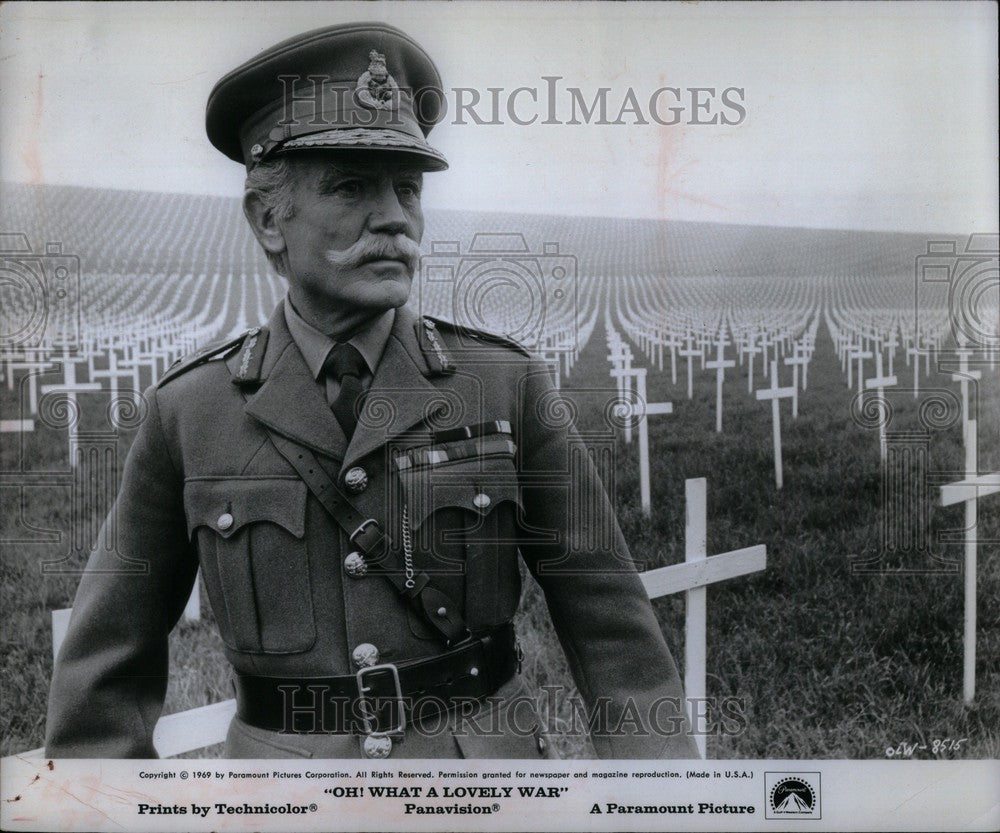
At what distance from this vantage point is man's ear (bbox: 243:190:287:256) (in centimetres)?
220

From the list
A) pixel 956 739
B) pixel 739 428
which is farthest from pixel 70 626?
pixel 956 739

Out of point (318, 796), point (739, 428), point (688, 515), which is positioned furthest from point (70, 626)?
point (739, 428)

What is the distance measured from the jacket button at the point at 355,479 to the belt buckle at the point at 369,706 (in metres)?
0.39

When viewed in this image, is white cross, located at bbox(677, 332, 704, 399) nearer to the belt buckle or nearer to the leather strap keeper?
the leather strap keeper

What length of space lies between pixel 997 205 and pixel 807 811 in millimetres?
1653

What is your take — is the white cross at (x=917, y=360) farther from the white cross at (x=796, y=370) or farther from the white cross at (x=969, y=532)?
the white cross at (x=796, y=370)

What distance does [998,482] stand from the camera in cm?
247

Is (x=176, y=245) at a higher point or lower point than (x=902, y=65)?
lower

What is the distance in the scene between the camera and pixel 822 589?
2.46 m

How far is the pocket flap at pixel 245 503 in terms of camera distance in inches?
82.7

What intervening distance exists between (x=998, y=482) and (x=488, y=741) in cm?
149

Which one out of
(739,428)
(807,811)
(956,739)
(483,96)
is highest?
(483,96)

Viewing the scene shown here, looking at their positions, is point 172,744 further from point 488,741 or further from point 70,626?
point 488,741

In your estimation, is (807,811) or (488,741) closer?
(488,741)
